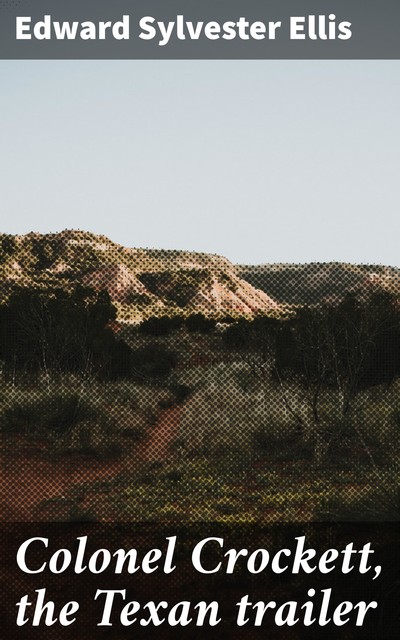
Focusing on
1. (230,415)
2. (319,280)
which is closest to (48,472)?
(230,415)

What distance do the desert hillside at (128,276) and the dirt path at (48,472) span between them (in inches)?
1298

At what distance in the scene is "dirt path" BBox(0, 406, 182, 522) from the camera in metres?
7.85

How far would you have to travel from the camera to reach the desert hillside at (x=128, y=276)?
49.4 m

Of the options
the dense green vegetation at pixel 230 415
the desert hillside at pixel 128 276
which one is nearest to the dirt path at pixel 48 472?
the dense green vegetation at pixel 230 415

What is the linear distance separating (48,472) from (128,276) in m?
47.0

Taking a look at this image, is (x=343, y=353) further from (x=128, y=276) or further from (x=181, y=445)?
(x=128, y=276)

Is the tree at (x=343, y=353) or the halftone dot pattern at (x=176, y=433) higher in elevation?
the tree at (x=343, y=353)

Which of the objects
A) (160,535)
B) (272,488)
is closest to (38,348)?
(272,488)

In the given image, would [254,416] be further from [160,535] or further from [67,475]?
[160,535]

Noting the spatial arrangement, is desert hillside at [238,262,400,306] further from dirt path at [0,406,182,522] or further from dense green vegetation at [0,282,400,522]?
dirt path at [0,406,182,522]

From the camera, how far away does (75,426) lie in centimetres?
1183

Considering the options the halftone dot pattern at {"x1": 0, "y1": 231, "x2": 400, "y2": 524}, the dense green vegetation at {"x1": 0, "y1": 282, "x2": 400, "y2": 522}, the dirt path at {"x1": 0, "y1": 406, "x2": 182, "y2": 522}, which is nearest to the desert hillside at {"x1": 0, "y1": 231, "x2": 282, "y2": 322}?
the halftone dot pattern at {"x1": 0, "y1": 231, "x2": 400, "y2": 524}

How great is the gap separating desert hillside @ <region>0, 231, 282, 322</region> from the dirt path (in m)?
33.0

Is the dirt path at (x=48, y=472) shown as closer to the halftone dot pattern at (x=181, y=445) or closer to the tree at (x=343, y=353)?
the halftone dot pattern at (x=181, y=445)
